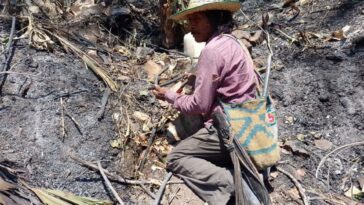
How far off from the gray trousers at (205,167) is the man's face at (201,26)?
60 cm

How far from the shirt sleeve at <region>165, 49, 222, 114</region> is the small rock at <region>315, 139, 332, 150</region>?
105 cm

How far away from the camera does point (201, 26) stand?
9.16 ft

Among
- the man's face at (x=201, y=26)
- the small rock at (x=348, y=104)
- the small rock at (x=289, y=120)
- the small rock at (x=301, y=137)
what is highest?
the man's face at (x=201, y=26)

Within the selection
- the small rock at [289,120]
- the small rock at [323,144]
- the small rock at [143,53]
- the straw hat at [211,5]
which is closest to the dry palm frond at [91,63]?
the small rock at [143,53]

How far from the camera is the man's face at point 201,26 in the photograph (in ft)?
9.08

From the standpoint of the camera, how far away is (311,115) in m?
A: 3.59

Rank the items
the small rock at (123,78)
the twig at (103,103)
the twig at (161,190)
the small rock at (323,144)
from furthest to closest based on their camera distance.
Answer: the small rock at (123,78)
the small rock at (323,144)
the twig at (103,103)
the twig at (161,190)

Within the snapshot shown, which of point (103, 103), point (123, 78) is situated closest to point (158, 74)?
point (123, 78)

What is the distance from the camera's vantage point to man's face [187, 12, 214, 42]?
9.08 feet

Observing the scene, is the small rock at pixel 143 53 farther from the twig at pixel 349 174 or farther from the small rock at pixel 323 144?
the twig at pixel 349 174

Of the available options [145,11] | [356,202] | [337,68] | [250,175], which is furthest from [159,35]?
[356,202]

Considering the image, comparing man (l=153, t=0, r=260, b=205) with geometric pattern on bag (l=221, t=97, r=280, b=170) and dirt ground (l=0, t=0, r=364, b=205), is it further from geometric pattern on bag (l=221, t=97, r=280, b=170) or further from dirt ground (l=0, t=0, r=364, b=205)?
dirt ground (l=0, t=0, r=364, b=205)

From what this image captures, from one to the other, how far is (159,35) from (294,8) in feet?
4.83

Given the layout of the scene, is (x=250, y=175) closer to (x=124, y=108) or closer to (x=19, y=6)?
(x=124, y=108)
